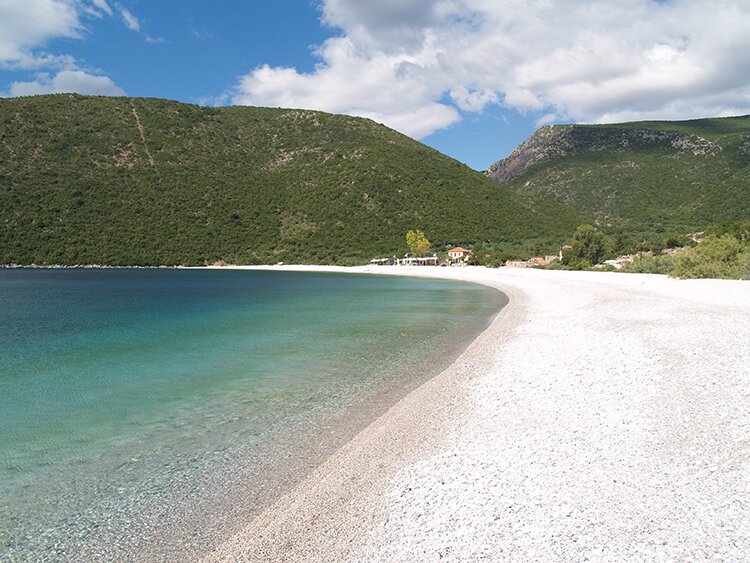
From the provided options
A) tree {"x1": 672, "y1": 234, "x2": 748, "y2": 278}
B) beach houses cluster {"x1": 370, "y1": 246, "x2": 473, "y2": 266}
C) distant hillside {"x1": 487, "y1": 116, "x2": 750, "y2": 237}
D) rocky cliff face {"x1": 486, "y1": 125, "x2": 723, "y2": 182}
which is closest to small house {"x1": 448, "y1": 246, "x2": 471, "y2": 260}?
beach houses cluster {"x1": 370, "y1": 246, "x2": 473, "y2": 266}

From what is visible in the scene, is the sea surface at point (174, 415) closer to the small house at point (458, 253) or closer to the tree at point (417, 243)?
the small house at point (458, 253)

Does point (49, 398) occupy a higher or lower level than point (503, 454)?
lower

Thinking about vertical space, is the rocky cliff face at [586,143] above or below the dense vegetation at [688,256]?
above

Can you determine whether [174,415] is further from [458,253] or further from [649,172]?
[649,172]

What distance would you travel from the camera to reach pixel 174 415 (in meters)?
8.85

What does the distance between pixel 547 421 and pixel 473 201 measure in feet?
313

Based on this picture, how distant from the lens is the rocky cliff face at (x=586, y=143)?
103 m

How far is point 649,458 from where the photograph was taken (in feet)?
18.5

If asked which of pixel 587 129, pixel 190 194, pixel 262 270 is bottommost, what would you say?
pixel 262 270

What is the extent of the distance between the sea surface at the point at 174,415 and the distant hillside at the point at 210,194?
69.4m

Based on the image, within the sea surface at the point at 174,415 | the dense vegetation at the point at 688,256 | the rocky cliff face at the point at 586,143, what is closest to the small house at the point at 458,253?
the dense vegetation at the point at 688,256

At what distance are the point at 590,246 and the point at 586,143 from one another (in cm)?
7253

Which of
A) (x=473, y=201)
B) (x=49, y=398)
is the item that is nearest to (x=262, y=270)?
(x=473, y=201)

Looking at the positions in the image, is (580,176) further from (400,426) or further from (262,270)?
(400,426)
